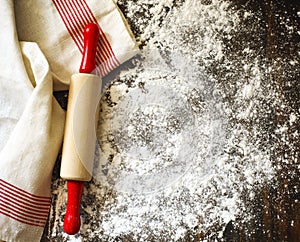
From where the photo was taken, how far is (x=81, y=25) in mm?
863

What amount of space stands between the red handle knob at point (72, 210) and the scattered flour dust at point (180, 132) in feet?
0.14

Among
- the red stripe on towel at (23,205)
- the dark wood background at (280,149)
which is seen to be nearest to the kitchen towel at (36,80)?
the red stripe on towel at (23,205)

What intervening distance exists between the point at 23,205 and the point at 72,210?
9 cm

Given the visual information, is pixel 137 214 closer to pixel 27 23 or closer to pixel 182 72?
pixel 182 72

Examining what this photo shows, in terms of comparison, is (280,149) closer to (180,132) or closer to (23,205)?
(180,132)

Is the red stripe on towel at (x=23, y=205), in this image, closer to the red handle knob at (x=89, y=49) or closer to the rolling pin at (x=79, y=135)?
the rolling pin at (x=79, y=135)

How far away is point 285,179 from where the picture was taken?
82 cm

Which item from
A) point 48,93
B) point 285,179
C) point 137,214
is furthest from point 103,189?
point 285,179

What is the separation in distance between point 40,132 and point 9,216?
0.15 meters

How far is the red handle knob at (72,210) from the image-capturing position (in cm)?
78

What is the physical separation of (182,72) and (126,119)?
135 millimetres

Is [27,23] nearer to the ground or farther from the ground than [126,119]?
farther from the ground

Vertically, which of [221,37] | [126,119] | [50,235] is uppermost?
[221,37]

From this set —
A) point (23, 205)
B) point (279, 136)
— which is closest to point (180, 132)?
point (279, 136)
